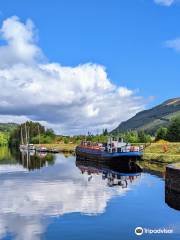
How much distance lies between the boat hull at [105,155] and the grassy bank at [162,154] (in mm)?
5400

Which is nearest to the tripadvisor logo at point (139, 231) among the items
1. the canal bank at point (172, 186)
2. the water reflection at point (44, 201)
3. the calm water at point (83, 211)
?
the calm water at point (83, 211)

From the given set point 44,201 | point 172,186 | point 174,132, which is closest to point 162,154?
point 174,132

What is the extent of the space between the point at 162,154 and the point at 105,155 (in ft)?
44.0

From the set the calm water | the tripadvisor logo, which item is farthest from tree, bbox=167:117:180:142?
the tripadvisor logo

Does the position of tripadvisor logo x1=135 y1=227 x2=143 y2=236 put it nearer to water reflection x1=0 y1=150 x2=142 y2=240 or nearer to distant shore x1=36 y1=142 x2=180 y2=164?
water reflection x1=0 y1=150 x2=142 y2=240

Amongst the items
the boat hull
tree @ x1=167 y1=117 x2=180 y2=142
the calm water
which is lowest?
the calm water

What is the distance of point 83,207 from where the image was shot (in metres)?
42.7

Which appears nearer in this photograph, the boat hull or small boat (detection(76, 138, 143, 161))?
the boat hull

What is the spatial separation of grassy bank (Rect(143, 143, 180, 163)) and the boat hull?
5.40 metres

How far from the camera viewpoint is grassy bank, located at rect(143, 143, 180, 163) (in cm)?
9459

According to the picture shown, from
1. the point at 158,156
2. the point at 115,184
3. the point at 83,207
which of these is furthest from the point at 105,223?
the point at 158,156

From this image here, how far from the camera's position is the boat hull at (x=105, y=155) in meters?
95.4

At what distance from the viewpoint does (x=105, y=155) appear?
104 meters

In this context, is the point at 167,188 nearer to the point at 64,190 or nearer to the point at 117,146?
the point at 64,190
